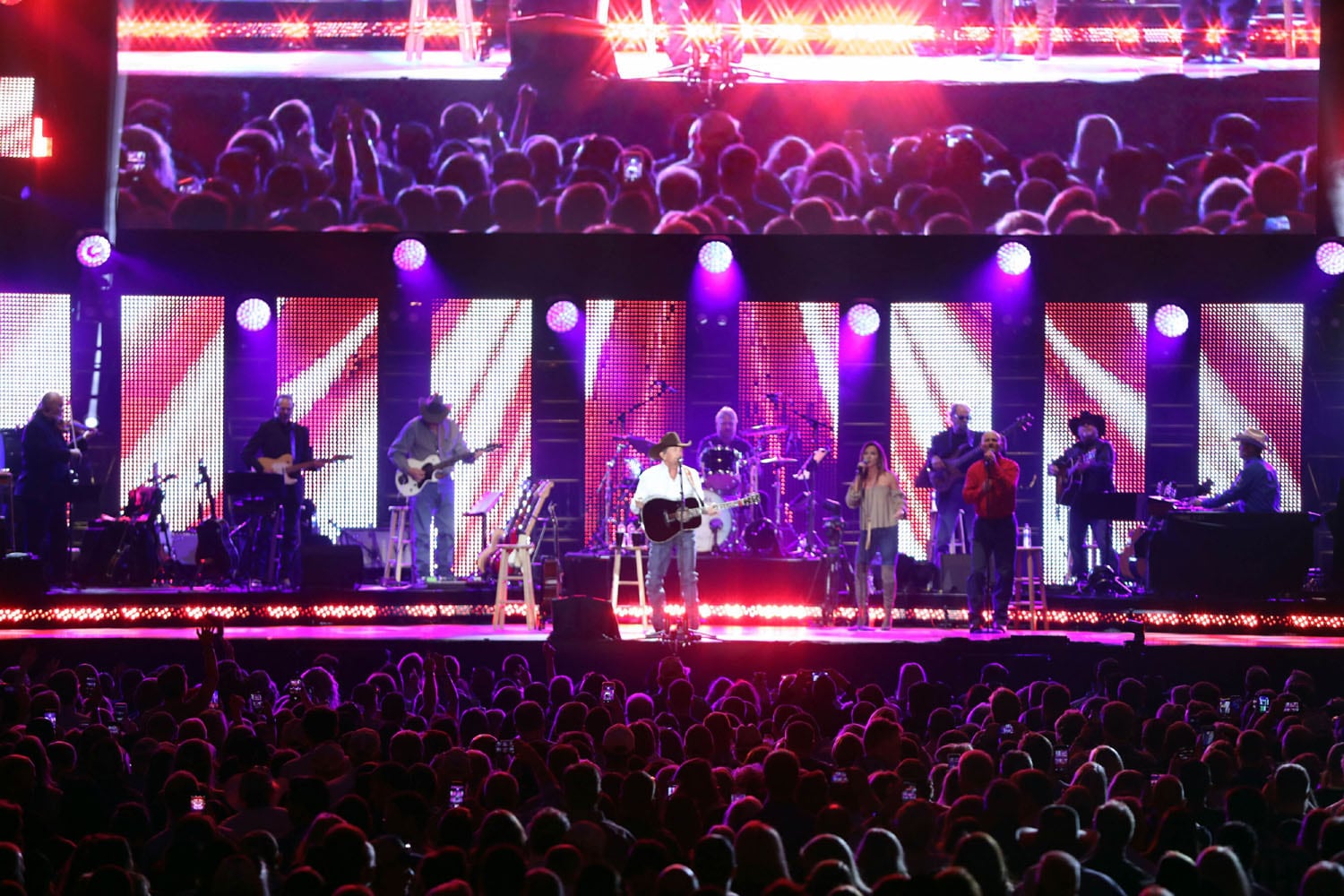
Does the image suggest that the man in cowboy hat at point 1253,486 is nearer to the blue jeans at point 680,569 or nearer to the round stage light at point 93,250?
the blue jeans at point 680,569

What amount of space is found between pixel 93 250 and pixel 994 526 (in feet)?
32.4

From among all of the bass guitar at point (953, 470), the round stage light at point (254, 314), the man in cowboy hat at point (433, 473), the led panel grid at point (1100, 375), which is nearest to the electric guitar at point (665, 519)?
the man in cowboy hat at point (433, 473)

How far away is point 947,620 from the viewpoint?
13.7 meters

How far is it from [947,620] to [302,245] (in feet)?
26.1

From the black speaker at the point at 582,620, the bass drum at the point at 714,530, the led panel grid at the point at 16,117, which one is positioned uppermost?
the led panel grid at the point at 16,117

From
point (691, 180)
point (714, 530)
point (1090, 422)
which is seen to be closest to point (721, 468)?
point (714, 530)

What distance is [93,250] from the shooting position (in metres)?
15.6

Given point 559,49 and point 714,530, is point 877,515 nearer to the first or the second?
point 714,530

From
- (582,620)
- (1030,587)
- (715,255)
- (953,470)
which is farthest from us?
(715,255)

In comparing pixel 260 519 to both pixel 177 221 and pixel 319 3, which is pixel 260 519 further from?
pixel 319 3

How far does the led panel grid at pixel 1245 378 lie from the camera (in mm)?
15836

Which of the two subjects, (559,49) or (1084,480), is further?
(559,49)

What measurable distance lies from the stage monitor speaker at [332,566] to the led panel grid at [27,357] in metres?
4.23

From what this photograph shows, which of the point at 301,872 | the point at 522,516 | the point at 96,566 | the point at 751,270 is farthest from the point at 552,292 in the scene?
the point at 301,872
